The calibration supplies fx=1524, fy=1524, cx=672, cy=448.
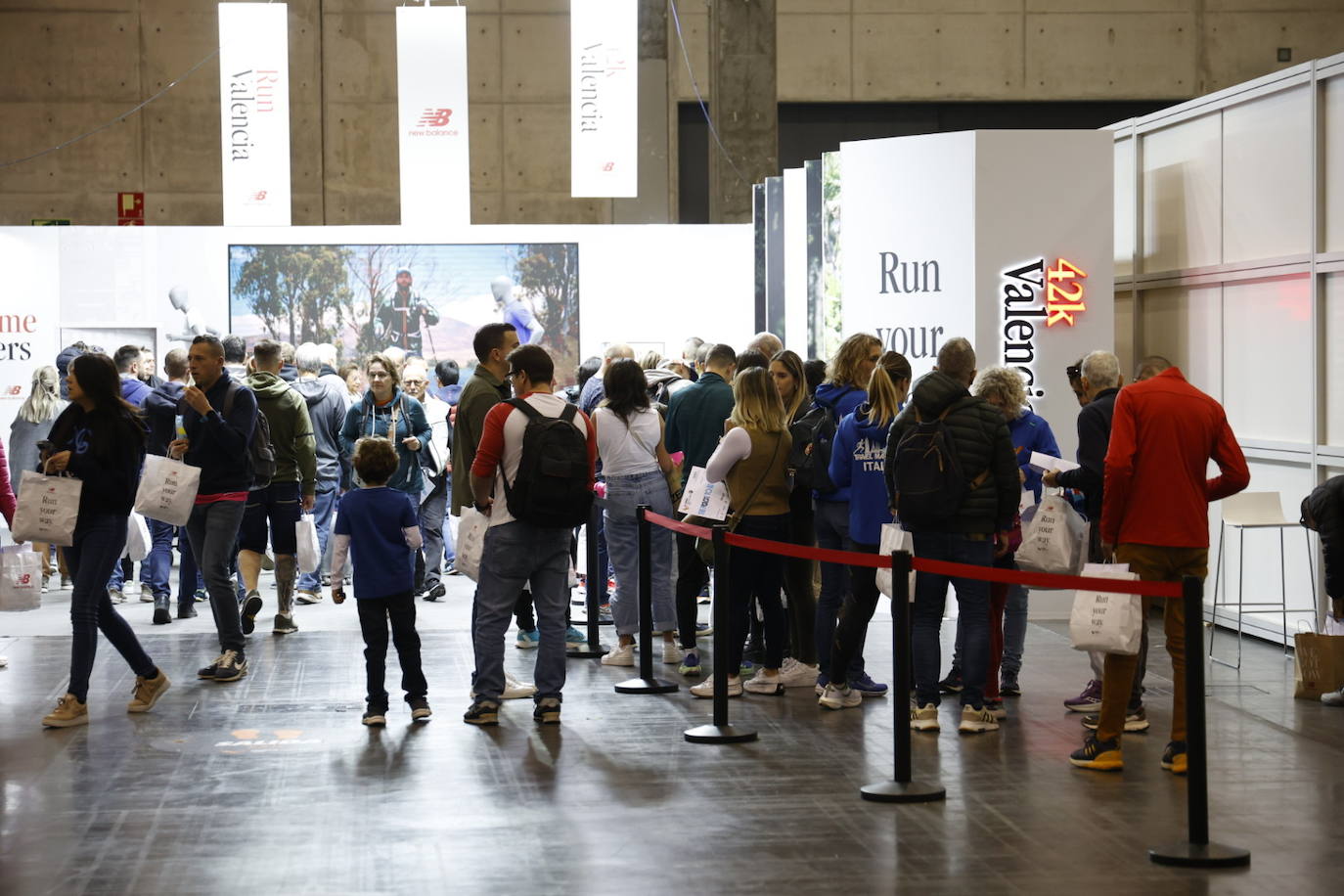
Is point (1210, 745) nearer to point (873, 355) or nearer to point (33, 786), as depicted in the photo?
point (873, 355)

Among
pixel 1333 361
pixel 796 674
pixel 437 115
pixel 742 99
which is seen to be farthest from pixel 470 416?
pixel 742 99

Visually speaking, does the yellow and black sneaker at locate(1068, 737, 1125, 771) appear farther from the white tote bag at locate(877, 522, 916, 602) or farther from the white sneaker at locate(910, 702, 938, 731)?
the white tote bag at locate(877, 522, 916, 602)

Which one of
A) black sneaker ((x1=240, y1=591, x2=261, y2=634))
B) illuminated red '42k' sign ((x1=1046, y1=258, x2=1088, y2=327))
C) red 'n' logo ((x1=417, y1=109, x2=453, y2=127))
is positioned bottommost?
black sneaker ((x1=240, y1=591, x2=261, y2=634))

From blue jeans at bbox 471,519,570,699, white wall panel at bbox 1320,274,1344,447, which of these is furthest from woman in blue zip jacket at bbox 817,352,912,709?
white wall panel at bbox 1320,274,1344,447

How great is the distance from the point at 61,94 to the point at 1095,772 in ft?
48.7

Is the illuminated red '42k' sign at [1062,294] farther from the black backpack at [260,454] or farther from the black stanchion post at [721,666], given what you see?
the black backpack at [260,454]

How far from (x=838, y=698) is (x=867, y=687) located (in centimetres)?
31

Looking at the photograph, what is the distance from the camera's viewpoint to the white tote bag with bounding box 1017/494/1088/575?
20.5 ft

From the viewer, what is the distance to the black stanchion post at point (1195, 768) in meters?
4.53

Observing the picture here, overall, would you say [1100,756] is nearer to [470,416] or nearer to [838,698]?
[838,698]

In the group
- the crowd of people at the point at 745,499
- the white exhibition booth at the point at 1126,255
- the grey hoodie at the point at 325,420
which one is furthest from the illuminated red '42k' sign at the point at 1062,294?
the grey hoodie at the point at 325,420

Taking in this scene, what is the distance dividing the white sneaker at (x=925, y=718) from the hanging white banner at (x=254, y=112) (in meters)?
8.43

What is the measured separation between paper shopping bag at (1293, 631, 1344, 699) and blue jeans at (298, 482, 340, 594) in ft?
20.2

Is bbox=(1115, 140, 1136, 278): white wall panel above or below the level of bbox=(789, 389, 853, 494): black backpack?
above
